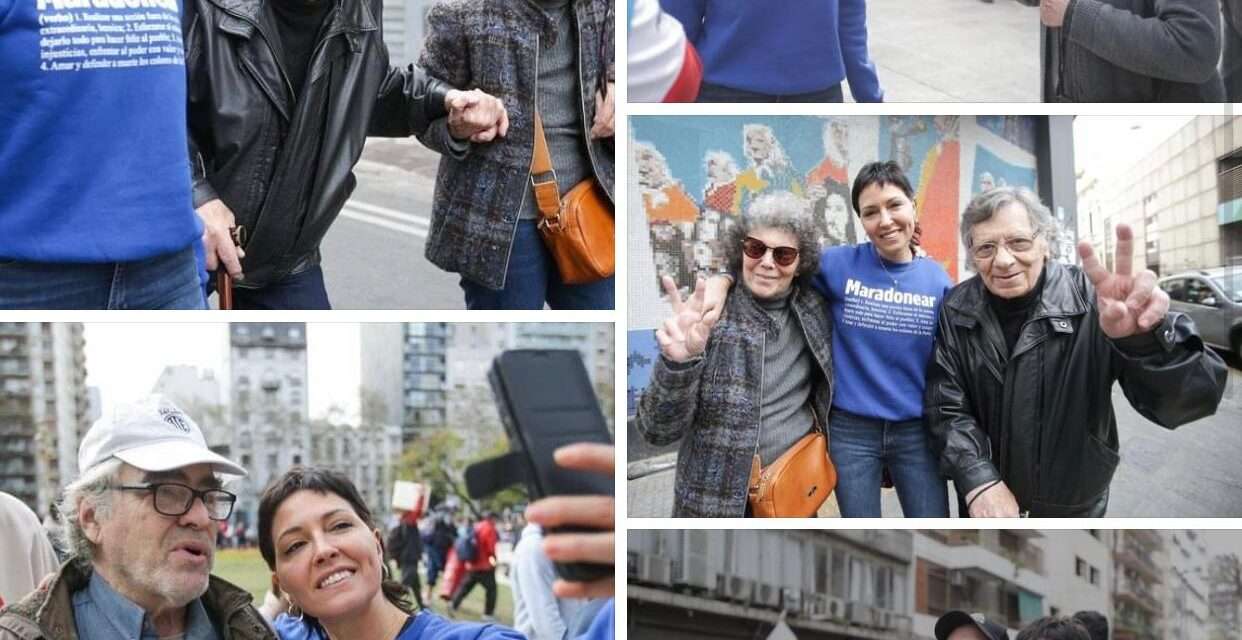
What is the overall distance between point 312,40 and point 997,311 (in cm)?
147

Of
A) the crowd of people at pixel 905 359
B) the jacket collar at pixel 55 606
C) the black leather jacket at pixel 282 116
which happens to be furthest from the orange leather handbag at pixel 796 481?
the jacket collar at pixel 55 606

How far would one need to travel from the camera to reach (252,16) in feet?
8.63

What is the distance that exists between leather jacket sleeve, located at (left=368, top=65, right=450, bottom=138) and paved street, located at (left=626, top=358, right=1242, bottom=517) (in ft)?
2.68

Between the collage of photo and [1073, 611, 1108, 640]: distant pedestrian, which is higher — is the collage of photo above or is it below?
Answer: above

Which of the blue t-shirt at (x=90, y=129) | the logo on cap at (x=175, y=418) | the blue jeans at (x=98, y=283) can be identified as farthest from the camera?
the logo on cap at (x=175, y=418)

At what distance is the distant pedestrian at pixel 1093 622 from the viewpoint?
3113 millimetres

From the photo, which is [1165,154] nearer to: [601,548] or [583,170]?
[583,170]

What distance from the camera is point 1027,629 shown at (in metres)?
3.11

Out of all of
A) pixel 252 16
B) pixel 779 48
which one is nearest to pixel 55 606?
pixel 252 16

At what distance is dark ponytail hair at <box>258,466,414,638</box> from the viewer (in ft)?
9.23

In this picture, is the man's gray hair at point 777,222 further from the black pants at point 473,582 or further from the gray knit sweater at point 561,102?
the black pants at point 473,582

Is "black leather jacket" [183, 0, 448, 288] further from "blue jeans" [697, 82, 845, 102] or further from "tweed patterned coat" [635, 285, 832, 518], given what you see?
"tweed patterned coat" [635, 285, 832, 518]

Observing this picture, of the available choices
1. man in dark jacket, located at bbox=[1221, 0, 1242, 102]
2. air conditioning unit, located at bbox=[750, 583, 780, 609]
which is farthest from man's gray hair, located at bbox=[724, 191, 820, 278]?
man in dark jacket, located at bbox=[1221, 0, 1242, 102]

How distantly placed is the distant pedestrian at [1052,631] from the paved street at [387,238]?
1.40 metres
